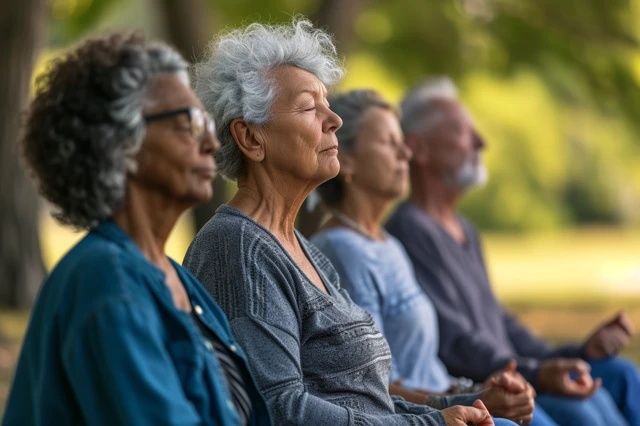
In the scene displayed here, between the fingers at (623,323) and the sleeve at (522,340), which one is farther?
the sleeve at (522,340)

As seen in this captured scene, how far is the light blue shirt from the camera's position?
4609 millimetres

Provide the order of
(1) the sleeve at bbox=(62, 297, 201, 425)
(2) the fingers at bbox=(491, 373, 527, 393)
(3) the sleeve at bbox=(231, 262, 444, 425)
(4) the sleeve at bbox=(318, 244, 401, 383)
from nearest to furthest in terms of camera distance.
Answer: (1) the sleeve at bbox=(62, 297, 201, 425)
(3) the sleeve at bbox=(231, 262, 444, 425)
(2) the fingers at bbox=(491, 373, 527, 393)
(4) the sleeve at bbox=(318, 244, 401, 383)

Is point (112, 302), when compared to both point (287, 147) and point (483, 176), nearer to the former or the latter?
point (287, 147)

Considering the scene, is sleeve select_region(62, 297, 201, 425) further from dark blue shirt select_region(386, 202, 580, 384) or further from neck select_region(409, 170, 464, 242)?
neck select_region(409, 170, 464, 242)

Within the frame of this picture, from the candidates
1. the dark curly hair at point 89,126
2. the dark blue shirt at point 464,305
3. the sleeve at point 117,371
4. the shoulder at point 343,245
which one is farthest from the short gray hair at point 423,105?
the sleeve at point 117,371

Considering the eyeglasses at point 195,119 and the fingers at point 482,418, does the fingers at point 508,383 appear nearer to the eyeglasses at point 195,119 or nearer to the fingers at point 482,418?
the fingers at point 482,418

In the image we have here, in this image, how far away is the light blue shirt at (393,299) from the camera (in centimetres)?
461

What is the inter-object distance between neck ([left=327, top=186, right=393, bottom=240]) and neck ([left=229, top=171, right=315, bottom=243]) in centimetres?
119

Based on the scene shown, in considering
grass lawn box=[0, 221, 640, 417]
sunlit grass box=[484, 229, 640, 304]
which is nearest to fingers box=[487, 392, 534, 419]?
grass lawn box=[0, 221, 640, 417]

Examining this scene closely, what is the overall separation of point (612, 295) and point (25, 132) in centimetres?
1679

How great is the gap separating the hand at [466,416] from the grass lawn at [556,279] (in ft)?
10.2

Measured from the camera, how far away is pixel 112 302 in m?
2.62

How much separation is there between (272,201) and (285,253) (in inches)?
8.8

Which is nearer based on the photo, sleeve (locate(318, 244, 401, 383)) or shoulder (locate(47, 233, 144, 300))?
shoulder (locate(47, 233, 144, 300))
